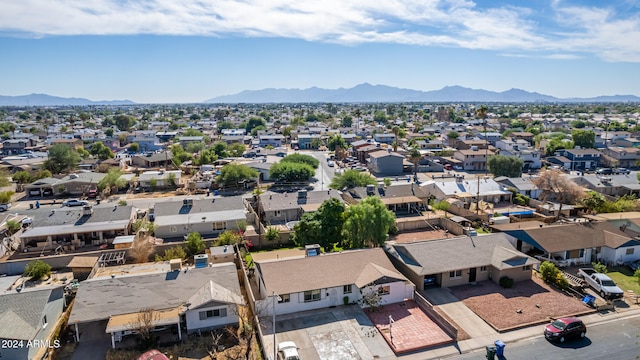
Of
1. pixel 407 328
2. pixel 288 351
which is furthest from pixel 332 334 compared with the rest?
pixel 407 328

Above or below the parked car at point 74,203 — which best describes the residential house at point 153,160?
above

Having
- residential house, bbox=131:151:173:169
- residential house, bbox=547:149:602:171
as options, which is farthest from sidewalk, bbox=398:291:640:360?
residential house, bbox=131:151:173:169

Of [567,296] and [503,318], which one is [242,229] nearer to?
[503,318]

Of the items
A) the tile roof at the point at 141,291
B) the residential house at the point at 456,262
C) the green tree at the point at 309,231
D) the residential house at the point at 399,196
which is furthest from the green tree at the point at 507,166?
the tile roof at the point at 141,291

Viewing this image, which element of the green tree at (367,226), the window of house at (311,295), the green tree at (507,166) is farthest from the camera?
the green tree at (507,166)

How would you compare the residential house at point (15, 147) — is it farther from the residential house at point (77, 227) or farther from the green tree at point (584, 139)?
the green tree at point (584, 139)

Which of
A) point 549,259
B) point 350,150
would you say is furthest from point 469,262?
point 350,150
